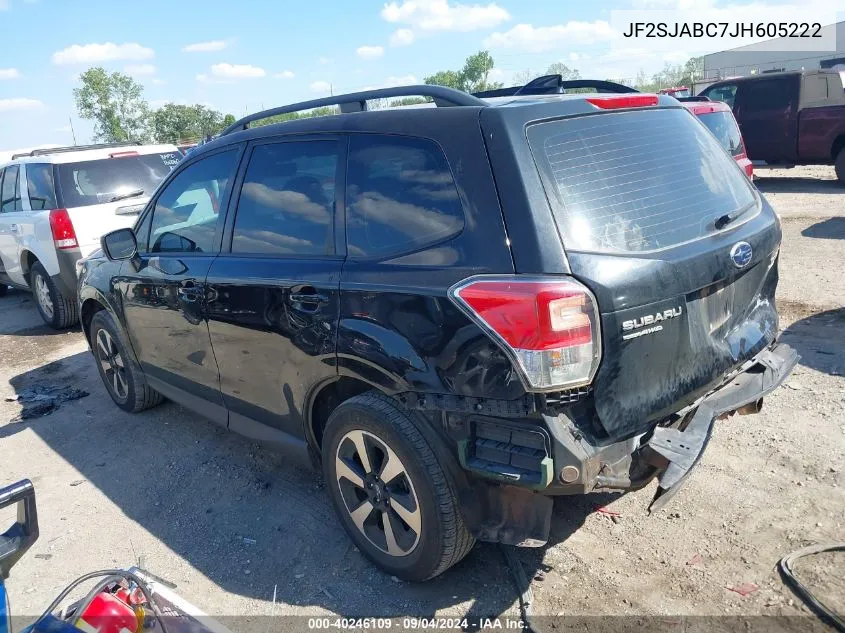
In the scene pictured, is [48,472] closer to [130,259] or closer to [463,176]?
[130,259]

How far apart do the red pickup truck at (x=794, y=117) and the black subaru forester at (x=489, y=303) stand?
10918mm

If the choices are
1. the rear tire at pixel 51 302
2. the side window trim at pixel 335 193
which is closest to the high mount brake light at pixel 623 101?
the side window trim at pixel 335 193

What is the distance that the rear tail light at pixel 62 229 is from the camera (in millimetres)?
A: 7090

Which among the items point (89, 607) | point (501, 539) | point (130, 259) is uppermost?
point (130, 259)

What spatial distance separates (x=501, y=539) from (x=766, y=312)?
172 centimetres

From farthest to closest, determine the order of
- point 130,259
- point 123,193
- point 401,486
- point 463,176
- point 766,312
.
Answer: point 123,193, point 130,259, point 766,312, point 401,486, point 463,176

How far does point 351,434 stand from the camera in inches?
114

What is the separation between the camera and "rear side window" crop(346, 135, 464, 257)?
253cm

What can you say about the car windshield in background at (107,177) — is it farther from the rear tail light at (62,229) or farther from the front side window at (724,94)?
the front side window at (724,94)

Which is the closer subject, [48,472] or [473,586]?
[473,586]

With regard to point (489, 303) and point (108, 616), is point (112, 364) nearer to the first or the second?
point (108, 616)

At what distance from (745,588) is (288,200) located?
264 centimetres

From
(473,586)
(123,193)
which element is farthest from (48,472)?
(123,193)

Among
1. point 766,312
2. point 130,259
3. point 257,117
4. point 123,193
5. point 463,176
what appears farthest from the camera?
point 123,193
